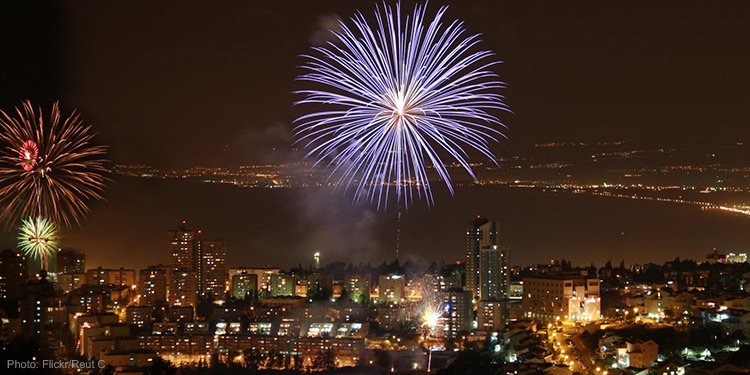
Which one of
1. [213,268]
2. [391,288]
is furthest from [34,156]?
[213,268]

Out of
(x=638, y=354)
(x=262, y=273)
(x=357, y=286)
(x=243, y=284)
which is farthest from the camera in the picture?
(x=262, y=273)

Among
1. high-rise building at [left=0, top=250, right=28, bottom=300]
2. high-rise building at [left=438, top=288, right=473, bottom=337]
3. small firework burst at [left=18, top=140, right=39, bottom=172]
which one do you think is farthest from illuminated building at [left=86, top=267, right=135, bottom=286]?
small firework burst at [left=18, top=140, right=39, bottom=172]

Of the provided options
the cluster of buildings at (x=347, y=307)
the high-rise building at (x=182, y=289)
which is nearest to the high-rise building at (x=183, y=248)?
the cluster of buildings at (x=347, y=307)

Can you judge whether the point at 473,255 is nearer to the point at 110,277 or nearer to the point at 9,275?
the point at 110,277

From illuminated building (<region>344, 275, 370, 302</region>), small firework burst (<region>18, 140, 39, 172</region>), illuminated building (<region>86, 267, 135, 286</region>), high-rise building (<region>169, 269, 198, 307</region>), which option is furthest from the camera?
illuminated building (<region>344, 275, 370, 302</region>)

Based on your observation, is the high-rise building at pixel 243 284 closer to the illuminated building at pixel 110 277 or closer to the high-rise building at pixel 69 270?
the illuminated building at pixel 110 277

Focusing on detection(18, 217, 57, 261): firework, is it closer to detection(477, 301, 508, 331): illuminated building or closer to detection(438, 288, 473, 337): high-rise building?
detection(438, 288, 473, 337): high-rise building
